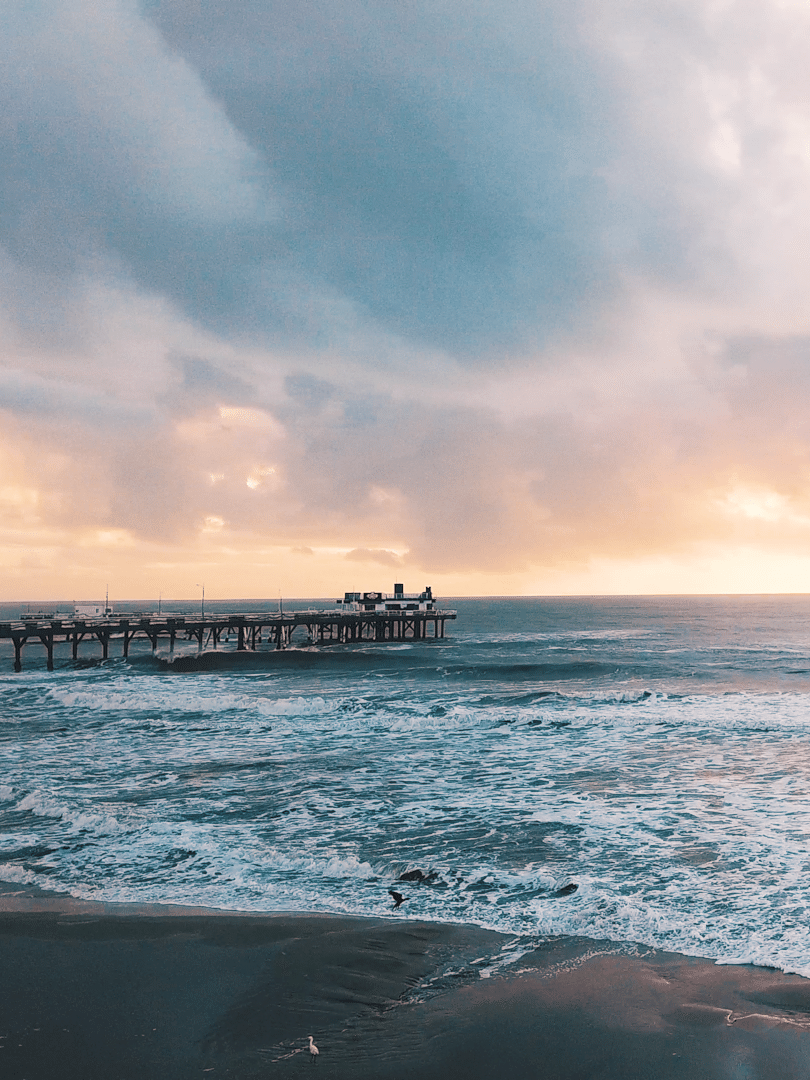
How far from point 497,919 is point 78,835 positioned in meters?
10.7

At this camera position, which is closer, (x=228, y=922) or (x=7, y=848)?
(x=228, y=922)

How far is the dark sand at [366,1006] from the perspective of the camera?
8008mm

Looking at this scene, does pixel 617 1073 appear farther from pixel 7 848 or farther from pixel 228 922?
pixel 7 848

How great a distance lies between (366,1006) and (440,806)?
10.4m

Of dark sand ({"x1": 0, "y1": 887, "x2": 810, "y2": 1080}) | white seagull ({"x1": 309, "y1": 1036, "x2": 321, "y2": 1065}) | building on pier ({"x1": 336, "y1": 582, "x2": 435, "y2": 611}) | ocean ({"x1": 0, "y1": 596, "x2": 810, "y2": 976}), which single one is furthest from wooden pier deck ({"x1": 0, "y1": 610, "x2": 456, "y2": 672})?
white seagull ({"x1": 309, "y1": 1036, "x2": 321, "y2": 1065})

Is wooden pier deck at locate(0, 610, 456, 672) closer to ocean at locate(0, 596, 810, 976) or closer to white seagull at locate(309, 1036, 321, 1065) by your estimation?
ocean at locate(0, 596, 810, 976)

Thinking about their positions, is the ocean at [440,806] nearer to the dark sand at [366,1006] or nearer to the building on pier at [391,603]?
the dark sand at [366,1006]

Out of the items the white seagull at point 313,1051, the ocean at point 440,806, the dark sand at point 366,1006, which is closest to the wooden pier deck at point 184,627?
the ocean at point 440,806

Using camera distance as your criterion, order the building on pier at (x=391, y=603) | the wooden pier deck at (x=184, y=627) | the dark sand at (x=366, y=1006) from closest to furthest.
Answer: the dark sand at (x=366, y=1006) < the wooden pier deck at (x=184, y=627) < the building on pier at (x=391, y=603)

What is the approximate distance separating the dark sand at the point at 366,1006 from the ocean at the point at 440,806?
96cm

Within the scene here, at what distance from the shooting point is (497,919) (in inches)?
480

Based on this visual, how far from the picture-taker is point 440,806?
64.2 ft

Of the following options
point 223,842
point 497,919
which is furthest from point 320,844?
point 497,919

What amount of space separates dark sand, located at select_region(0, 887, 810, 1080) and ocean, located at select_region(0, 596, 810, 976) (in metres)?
0.96
